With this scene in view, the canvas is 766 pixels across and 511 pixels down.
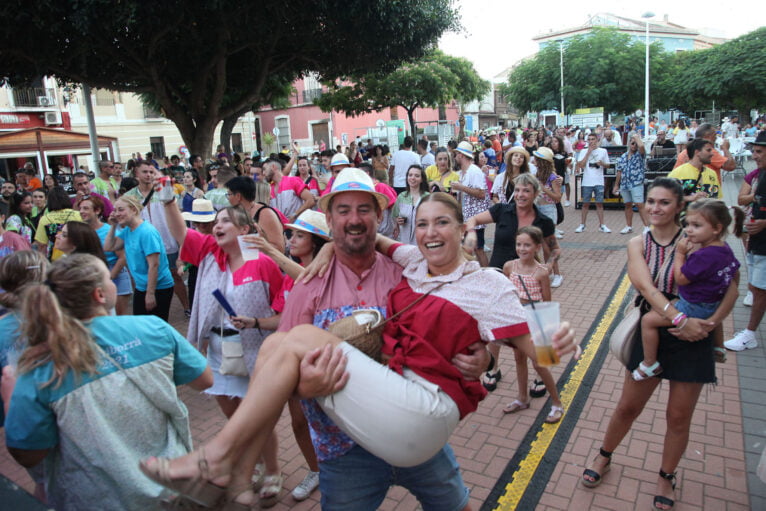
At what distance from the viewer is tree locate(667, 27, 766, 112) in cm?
3053

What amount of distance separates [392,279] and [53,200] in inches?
218

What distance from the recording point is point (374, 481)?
2.27 metres

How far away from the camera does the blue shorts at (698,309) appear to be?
3.02 metres

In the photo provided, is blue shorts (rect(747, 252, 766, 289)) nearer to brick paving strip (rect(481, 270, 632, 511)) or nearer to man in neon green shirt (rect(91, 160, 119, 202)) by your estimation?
brick paving strip (rect(481, 270, 632, 511))

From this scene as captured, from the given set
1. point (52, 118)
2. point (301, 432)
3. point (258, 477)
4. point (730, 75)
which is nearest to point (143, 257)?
point (258, 477)

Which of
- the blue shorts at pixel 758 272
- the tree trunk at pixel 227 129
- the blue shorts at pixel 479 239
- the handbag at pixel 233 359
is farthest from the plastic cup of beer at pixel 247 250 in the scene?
the tree trunk at pixel 227 129

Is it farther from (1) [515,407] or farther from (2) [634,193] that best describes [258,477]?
(2) [634,193]

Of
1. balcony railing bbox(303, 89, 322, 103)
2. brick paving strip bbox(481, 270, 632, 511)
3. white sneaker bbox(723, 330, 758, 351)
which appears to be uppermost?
balcony railing bbox(303, 89, 322, 103)

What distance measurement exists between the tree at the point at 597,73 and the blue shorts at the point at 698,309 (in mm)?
38528

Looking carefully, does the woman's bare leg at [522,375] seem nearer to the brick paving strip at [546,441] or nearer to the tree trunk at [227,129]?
the brick paving strip at [546,441]

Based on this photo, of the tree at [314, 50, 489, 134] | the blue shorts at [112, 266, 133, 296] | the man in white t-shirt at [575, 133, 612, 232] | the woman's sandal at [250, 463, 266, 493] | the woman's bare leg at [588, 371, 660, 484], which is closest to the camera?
the woman's bare leg at [588, 371, 660, 484]

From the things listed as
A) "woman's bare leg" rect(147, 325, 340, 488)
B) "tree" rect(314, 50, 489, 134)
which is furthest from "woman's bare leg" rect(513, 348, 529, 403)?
"tree" rect(314, 50, 489, 134)

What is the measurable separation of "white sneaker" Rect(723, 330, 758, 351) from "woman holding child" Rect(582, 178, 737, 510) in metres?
2.78

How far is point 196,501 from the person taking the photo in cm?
177
